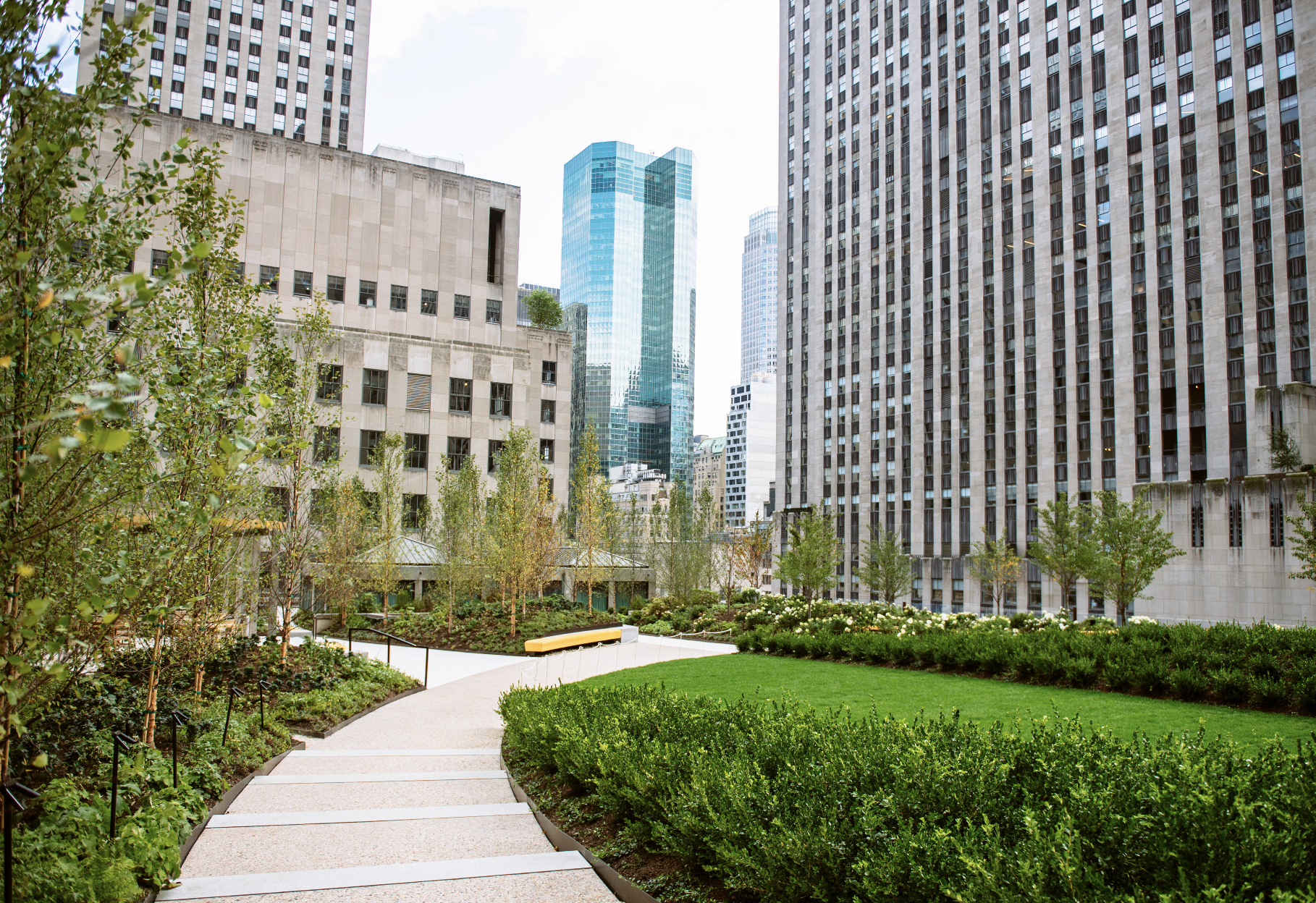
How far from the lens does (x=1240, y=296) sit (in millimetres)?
54938

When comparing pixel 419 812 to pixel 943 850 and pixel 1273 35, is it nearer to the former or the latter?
pixel 943 850

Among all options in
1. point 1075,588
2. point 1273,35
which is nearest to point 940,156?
point 1273,35

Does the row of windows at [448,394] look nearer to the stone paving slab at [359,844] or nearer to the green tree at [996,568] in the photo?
the green tree at [996,568]

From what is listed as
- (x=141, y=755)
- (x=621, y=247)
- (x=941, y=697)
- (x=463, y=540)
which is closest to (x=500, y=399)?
(x=463, y=540)

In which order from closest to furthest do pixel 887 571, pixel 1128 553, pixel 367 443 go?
pixel 1128 553
pixel 367 443
pixel 887 571

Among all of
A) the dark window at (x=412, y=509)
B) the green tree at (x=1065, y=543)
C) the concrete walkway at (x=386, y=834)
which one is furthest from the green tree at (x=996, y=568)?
the concrete walkway at (x=386, y=834)

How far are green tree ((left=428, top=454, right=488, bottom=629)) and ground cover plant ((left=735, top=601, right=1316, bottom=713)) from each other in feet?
42.1

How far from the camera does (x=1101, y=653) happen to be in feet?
51.0

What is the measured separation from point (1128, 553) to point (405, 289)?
42.8 m

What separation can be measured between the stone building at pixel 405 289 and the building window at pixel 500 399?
0.23 feet

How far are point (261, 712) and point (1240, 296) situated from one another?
6365 centimetres

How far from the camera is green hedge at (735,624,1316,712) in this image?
12.9 metres

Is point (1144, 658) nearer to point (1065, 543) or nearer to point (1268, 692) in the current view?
point (1268, 692)

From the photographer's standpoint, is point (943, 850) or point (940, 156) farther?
point (940, 156)
